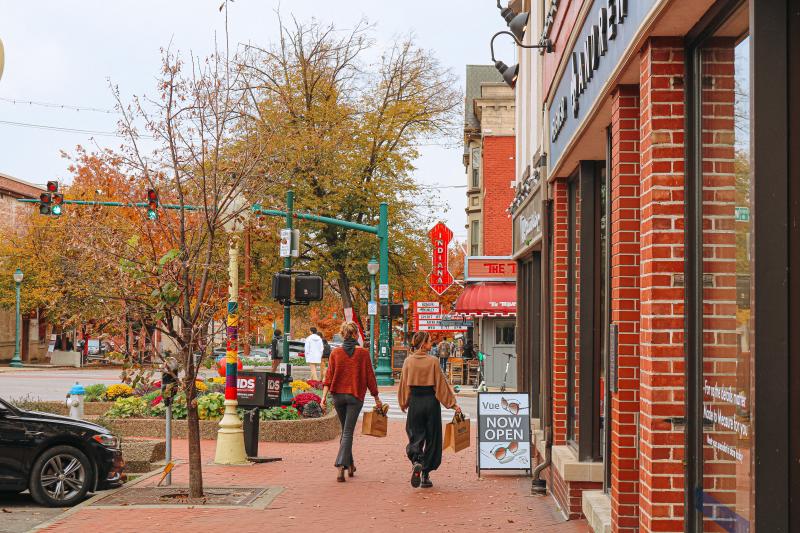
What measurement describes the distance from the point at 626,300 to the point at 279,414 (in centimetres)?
1177

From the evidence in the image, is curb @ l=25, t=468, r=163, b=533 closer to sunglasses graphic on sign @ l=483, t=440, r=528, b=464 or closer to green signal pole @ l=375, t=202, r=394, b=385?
sunglasses graphic on sign @ l=483, t=440, r=528, b=464

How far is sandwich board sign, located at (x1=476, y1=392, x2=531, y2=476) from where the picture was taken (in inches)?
524

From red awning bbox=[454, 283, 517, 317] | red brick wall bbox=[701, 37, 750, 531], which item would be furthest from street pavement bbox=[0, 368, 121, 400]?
red brick wall bbox=[701, 37, 750, 531]

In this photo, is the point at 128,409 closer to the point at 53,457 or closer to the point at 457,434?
the point at 53,457

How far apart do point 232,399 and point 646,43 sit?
948 centimetres

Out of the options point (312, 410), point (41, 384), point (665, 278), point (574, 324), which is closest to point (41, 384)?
point (41, 384)

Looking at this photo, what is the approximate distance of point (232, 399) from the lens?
1425 centimetres

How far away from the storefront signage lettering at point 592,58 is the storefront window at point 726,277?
0.59 m

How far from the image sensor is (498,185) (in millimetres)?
46250

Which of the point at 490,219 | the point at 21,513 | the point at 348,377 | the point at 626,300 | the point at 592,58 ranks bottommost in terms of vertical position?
the point at 21,513

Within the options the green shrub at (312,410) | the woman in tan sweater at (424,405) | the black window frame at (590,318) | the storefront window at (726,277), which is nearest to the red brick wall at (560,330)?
Result: the black window frame at (590,318)

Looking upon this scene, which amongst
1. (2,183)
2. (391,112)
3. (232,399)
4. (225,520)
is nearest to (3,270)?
(2,183)

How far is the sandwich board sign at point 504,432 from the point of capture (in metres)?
13.3

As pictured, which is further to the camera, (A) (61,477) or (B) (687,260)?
(A) (61,477)
